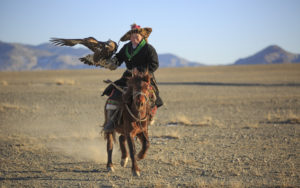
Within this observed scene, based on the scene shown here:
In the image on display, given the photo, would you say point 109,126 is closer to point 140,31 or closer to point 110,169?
point 110,169

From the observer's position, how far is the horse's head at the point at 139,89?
6902 mm

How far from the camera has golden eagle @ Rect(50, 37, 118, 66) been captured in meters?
7.88

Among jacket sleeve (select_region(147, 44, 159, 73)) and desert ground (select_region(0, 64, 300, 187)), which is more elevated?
jacket sleeve (select_region(147, 44, 159, 73))

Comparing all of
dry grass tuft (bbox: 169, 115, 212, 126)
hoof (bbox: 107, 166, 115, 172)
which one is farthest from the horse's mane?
dry grass tuft (bbox: 169, 115, 212, 126)

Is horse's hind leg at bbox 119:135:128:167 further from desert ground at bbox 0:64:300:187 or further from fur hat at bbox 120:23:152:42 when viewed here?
fur hat at bbox 120:23:152:42

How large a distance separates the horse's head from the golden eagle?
1.19 metres

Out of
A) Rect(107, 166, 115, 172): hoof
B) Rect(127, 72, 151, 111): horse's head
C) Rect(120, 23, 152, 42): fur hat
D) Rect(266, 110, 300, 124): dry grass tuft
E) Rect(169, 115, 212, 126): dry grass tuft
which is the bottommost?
Rect(107, 166, 115, 172): hoof

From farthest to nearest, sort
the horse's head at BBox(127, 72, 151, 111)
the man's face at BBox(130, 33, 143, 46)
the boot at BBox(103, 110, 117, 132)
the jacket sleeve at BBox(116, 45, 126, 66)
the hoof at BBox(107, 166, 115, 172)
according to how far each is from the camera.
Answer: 1. the jacket sleeve at BBox(116, 45, 126, 66)
2. the hoof at BBox(107, 166, 115, 172)
3. the man's face at BBox(130, 33, 143, 46)
4. the boot at BBox(103, 110, 117, 132)
5. the horse's head at BBox(127, 72, 151, 111)

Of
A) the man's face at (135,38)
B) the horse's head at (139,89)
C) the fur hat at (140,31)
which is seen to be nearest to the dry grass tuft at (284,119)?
the fur hat at (140,31)

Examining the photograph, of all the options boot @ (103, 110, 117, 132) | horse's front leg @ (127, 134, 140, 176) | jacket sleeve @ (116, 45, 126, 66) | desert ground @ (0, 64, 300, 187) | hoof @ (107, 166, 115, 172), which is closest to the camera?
horse's front leg @ (127, 134, 140, 176)

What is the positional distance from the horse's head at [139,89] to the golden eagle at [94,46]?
119cm

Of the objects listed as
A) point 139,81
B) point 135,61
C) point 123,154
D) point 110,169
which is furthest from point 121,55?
point 110,169

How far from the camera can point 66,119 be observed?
16.5 meters

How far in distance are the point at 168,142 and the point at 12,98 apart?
1558cm
